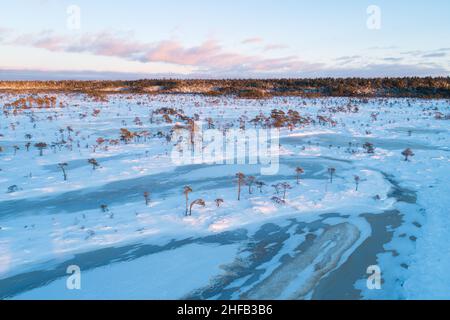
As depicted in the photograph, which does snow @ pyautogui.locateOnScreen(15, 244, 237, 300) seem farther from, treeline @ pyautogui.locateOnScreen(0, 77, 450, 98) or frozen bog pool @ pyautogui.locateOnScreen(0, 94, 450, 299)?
treeline @ pyautogui.locateOnScreen(0, 77, 450, 98)

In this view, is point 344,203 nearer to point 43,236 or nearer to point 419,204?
point 419,204
